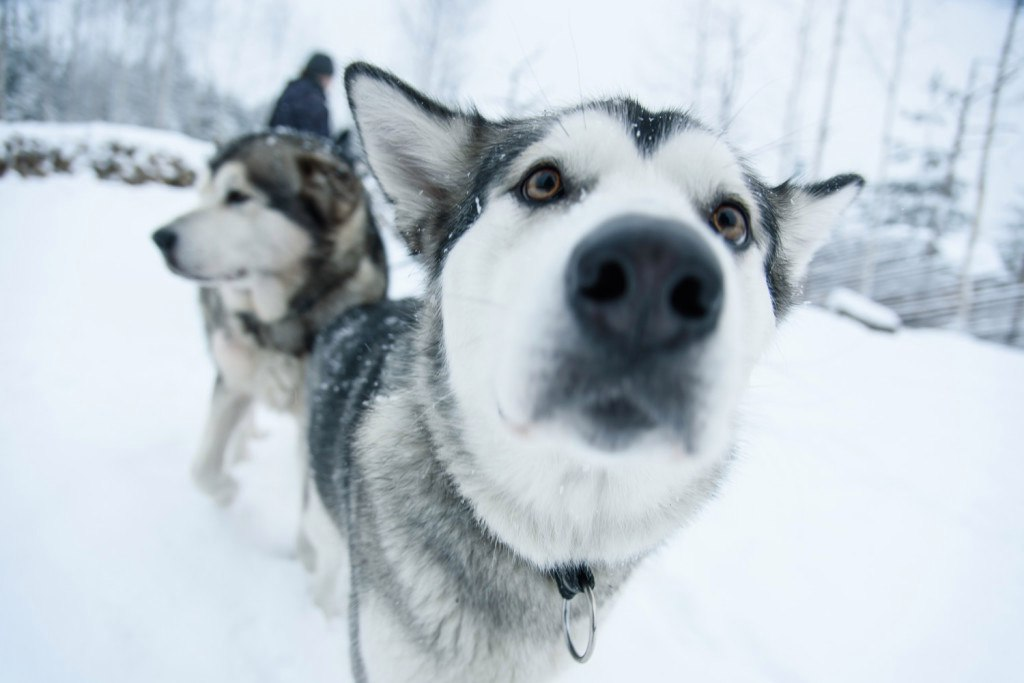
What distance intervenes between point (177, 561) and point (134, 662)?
0.60 m

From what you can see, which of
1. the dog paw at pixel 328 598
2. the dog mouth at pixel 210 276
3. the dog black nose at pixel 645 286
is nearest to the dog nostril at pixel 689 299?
the dog black nose at pixel 645 286

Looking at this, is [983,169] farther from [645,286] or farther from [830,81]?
[645,286]

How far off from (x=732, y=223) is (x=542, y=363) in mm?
995

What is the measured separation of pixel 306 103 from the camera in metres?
4.67

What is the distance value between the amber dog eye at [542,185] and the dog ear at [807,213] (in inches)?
42.5

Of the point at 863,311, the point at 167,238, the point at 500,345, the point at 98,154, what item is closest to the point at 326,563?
the point at 167,238

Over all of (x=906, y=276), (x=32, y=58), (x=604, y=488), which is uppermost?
(x=32, y=58)

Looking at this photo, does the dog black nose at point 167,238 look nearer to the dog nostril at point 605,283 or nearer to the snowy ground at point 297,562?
the snowy ground at point 297,562

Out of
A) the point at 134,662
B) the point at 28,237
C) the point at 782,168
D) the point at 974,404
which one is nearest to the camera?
the point at 134,662

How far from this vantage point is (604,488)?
149 centimetres

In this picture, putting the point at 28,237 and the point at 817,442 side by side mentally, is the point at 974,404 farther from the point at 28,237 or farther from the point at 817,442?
the point at 28,237

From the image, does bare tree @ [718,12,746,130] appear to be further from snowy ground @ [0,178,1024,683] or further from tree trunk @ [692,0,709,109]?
snowy ground @ [0,178,1024,683]

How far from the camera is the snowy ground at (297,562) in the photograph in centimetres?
230

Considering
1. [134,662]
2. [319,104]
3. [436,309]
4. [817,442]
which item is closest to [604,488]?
[436,309]
